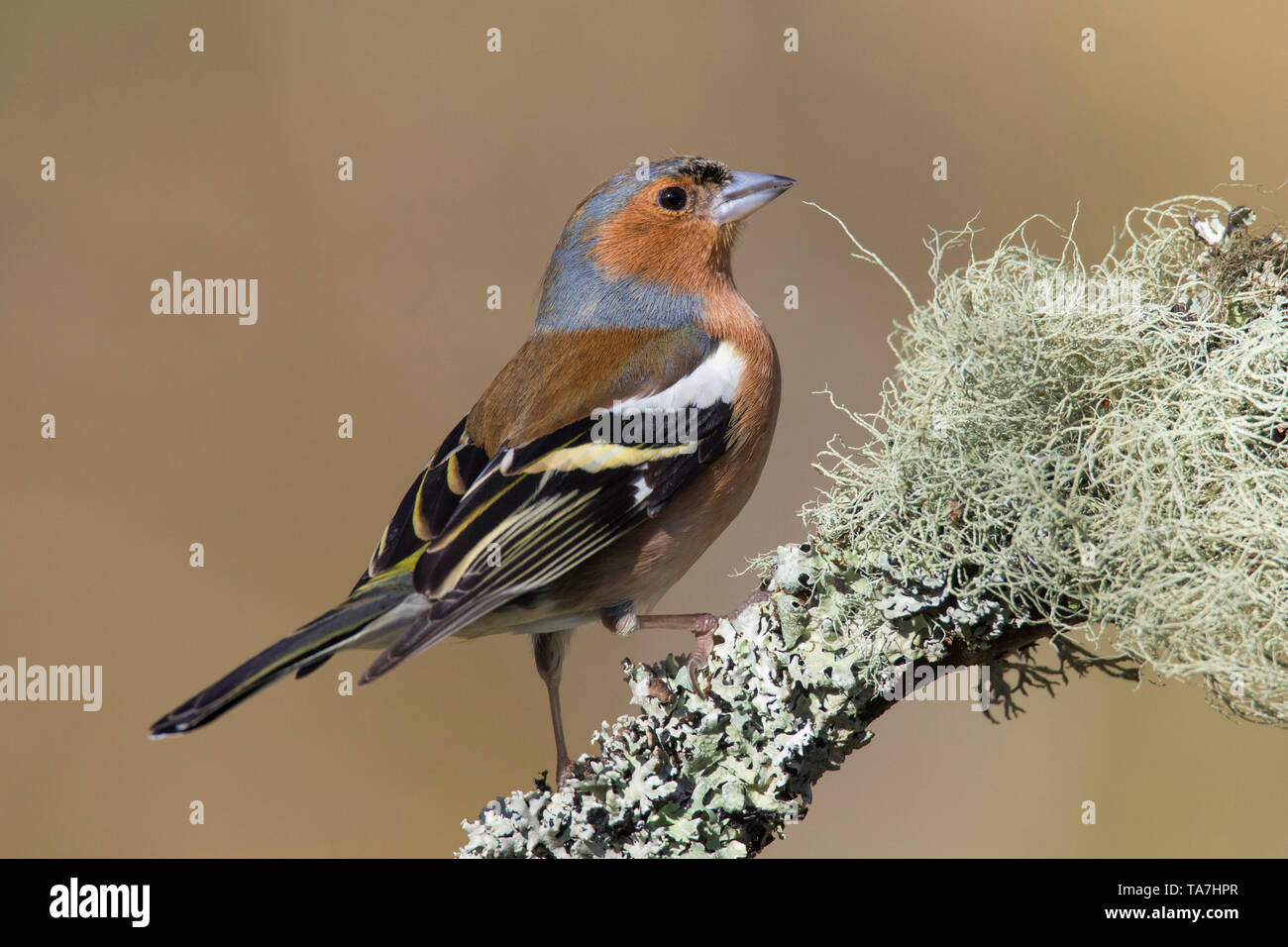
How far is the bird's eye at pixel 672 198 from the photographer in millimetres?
3953

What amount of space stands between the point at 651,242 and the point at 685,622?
4.86 ft

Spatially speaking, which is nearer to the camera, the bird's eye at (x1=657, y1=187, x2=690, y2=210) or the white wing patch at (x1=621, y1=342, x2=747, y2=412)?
the white wing patch at (x1=621, y1=342, x2=747, y2=412)

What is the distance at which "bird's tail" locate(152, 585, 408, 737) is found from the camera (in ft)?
8.12

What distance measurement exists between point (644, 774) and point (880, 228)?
4.07m

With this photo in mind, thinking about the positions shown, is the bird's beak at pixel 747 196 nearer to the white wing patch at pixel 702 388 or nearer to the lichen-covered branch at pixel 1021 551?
the white wing patch at pixel 702 388

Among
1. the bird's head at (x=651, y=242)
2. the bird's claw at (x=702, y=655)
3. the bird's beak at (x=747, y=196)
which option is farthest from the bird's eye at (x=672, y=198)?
the bird's claw at (x=702, y=655)

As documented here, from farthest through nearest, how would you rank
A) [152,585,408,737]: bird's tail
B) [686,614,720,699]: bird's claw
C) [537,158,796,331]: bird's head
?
[537,158,796,331]: bird's head
[686,614,720,699]: bird's claw
[152,585,408,737]: bird's tail

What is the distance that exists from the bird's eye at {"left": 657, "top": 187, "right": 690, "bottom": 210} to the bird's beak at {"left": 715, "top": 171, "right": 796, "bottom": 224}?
13 centimetres

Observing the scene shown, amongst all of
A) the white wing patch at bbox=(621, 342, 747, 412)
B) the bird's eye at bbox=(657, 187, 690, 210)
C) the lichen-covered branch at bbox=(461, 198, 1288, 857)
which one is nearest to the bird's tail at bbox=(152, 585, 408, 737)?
the lichen-covered branch at bbox=(461, 198, 1288, 857)

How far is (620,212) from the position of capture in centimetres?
395

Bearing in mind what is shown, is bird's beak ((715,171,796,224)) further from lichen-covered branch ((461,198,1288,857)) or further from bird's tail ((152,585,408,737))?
bird's tail ((152,585,408,737))

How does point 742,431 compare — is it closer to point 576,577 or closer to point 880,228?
point 576,577

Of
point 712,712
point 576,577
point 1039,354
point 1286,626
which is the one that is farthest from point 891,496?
point 576,577

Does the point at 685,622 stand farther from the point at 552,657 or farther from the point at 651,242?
the point at 651,242
